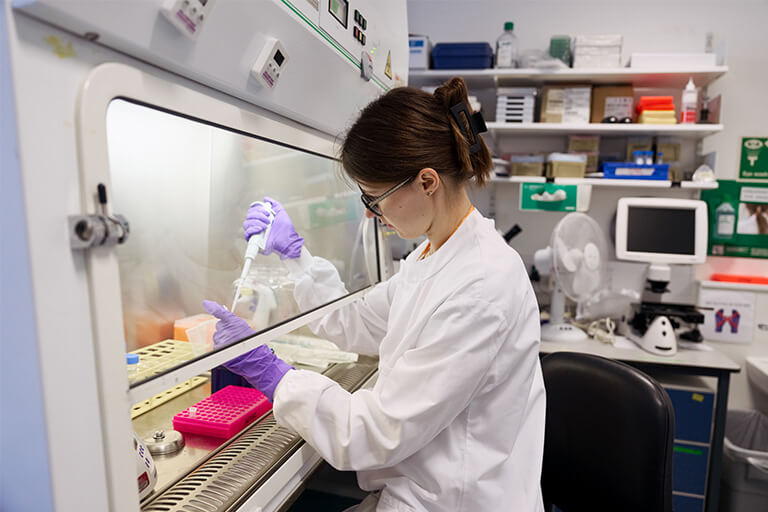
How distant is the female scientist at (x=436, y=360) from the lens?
89 cm

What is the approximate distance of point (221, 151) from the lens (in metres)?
1.17

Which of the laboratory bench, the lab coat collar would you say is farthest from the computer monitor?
the lab coat collar

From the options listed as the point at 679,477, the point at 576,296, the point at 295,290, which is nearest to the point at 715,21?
the point at 576,296

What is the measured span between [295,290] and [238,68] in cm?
67

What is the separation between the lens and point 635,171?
8.67 feet

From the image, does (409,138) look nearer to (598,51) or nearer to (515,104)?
(515,104)

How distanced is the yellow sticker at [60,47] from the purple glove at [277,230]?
26.5 inches

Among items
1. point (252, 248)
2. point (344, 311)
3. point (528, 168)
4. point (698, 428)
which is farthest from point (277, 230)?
point (698, 428)

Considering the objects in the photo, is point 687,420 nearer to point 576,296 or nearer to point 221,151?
point 576,296

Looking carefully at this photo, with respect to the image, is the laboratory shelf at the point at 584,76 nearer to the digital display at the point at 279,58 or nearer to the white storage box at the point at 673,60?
the white storage box at the point at 673,60

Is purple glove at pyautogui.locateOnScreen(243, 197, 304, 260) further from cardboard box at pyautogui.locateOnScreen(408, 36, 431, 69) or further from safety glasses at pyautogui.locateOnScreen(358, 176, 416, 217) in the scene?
cardboard box at pyautogui.locateOnScreen(408, 36, 431, 69)

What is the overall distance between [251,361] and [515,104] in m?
2.34

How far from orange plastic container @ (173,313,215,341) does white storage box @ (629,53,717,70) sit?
8.66 feet

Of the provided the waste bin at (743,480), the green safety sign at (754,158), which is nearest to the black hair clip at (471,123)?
the waste bin at (743,480)
